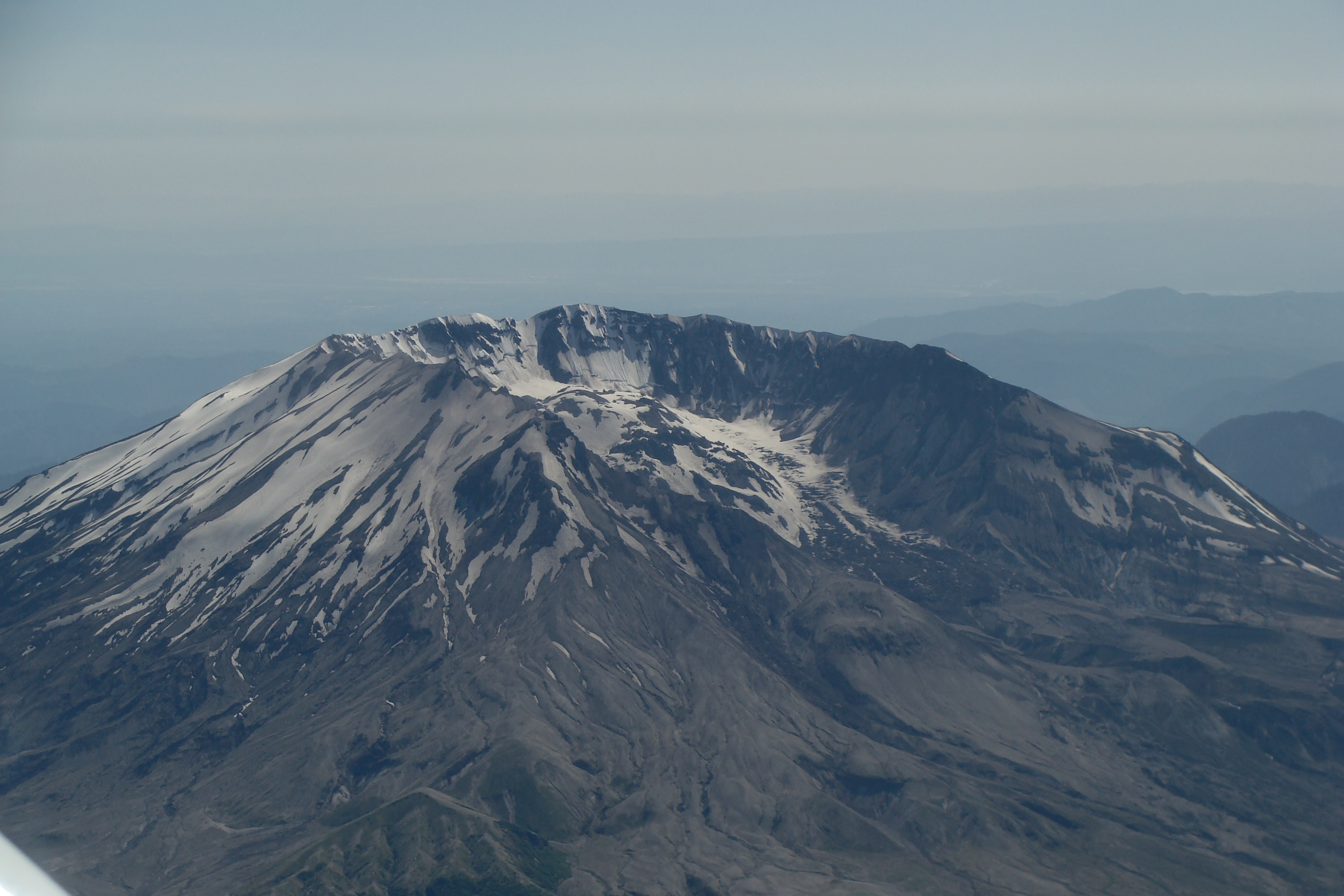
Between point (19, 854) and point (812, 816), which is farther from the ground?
point (19, 854)

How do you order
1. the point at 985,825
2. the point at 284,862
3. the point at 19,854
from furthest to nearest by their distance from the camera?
the point at 985,825, the point at 284,862, the point at 19,854

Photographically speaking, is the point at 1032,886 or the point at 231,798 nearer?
the point at 1032,886

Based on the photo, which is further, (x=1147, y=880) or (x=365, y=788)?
(x=365, y=788)

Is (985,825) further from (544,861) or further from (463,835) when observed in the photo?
(463,835)

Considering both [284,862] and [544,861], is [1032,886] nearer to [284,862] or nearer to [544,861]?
[544,861]

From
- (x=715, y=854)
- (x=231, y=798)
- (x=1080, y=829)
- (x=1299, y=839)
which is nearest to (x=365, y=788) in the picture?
(x=231, y=798)

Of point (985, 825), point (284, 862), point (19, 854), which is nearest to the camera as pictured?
point (19, 854)

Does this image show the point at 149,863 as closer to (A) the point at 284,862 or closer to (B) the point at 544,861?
(A) the point at 284,862

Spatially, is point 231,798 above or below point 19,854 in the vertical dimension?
below

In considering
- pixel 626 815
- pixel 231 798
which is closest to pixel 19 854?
pixel 626 815
